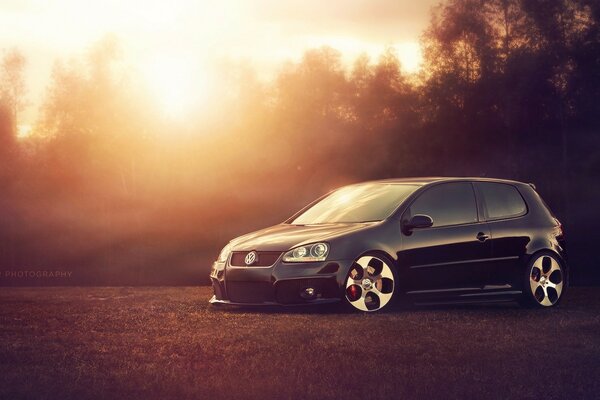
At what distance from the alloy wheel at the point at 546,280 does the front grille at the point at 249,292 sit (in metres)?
3.46

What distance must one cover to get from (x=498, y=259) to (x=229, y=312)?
3.40 m

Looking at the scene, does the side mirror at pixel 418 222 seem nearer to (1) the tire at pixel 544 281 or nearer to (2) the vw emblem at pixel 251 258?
(1) the tire at pixel 544 281

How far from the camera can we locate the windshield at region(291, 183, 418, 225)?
12359 millimetres

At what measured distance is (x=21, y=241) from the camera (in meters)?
57.6

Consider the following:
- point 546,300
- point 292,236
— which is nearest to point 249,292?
point 292,236

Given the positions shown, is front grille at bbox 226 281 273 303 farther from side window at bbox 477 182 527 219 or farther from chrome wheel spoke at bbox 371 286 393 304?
side window at bbox 477 182 527 219

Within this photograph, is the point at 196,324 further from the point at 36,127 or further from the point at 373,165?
the point at 36,127

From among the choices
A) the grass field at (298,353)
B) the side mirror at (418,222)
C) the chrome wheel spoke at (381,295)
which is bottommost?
the grass field at (298,353)

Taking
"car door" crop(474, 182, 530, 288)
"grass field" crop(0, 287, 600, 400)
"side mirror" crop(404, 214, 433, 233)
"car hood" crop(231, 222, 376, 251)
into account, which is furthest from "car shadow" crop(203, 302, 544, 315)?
"side mirror" crop(404, 214, 433, 233)

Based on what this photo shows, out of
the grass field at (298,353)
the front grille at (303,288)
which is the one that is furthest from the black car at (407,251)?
the grass field at (298,353)

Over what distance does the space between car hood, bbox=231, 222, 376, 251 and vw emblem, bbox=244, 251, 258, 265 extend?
2.7 inches

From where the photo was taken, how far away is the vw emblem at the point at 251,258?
11.7 m

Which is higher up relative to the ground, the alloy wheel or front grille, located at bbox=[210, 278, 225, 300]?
front grille, located at bbox=[210, 278, 225, 300]

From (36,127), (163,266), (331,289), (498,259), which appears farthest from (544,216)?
(36,127)
